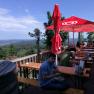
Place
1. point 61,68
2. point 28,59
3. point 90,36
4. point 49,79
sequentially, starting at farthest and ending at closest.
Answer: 1. point 90,36
2. point 28,59
3. point 61,68
4. point 49,79

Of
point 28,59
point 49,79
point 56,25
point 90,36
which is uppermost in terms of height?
point 56,25

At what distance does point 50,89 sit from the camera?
464 centimetres

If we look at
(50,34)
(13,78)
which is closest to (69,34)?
(50,34)

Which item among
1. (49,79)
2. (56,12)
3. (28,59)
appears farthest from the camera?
(28,59)

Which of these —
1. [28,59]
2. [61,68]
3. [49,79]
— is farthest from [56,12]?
[49,79]

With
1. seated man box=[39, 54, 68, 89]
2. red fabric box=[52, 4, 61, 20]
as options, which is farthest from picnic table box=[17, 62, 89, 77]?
red fabric box=[52, 4, 61, 20]

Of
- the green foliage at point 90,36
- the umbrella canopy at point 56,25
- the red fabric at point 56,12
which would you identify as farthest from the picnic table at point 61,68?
the green foliage at point 90,36

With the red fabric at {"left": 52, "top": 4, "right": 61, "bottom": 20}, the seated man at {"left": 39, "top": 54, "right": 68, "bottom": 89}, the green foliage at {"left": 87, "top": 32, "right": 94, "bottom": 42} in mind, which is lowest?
the seated man at {"left": 39, "top": 54, "right": 68, "bottom": 89}

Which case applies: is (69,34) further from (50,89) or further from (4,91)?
(4,91)

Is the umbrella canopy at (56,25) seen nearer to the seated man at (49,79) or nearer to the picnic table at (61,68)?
the picnic table at (61,68)

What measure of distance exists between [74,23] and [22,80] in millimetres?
3389

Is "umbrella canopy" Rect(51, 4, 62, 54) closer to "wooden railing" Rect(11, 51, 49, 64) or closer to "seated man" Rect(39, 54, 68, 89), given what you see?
"wooden railing" Rect(11, 51, 49, 64)

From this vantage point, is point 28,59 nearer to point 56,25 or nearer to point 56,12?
point 56,25

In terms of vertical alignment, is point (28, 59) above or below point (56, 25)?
below
